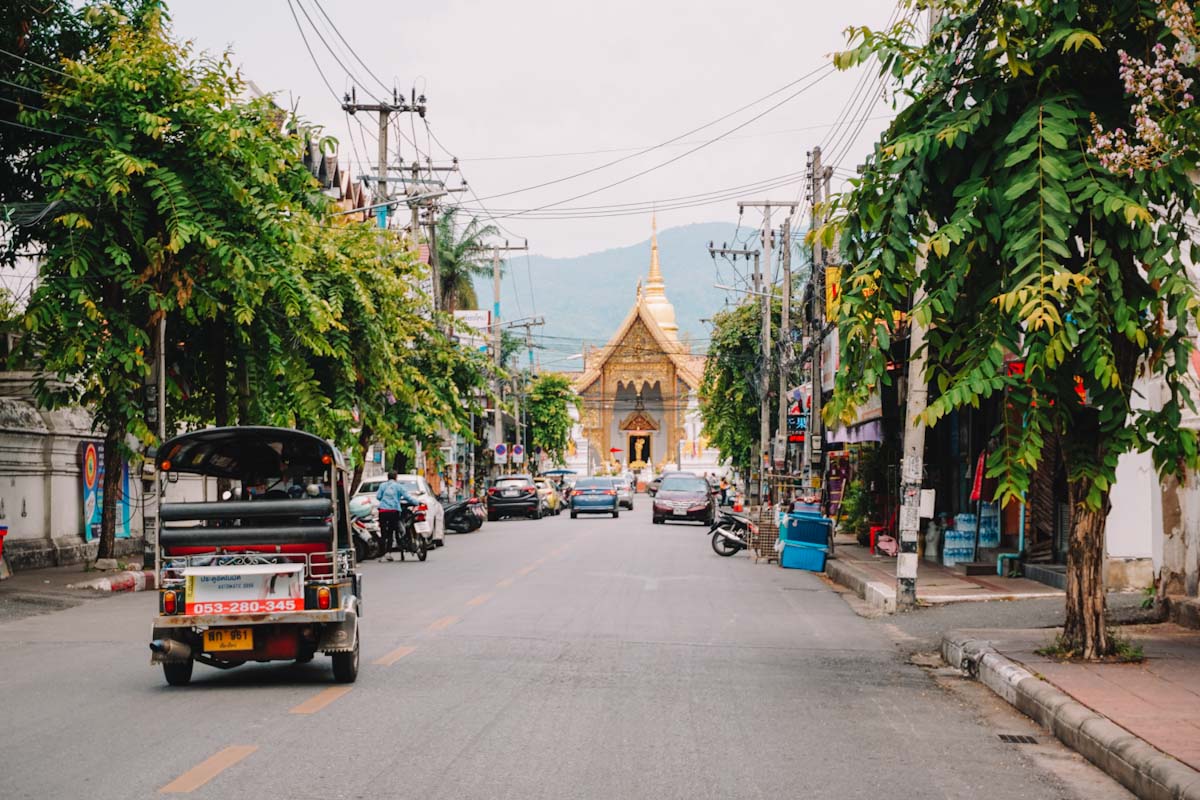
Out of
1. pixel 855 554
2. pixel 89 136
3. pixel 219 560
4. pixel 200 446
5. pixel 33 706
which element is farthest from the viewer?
pixel 855 554

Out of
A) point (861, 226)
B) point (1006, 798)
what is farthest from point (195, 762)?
point (861, 226)

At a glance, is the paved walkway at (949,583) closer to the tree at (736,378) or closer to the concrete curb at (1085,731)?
the concrete curb at (1085,731)

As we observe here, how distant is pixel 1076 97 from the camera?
35.0 ft

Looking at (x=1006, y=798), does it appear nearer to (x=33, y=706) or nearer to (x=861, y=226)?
(x=861, y=226)

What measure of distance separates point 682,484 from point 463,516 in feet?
30.6

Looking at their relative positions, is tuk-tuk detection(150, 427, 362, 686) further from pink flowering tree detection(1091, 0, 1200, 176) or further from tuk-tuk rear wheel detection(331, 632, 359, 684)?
pink flowering tree detection(1091, 0, 1200, 176)

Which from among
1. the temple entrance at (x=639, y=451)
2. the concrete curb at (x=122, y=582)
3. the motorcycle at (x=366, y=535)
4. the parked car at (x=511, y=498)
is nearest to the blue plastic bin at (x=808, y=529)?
the motorcycle at (x=366, y=535)

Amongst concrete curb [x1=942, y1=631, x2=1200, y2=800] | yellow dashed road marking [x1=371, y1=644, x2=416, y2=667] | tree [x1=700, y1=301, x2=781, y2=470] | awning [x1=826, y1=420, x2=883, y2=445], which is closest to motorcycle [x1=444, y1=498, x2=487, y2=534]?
awning [x1=826, y1=420, x2=883, y2=445]

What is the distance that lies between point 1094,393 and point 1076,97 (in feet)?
7.35

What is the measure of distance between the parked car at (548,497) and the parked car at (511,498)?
1870 mm

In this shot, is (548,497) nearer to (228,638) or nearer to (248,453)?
(248,453)

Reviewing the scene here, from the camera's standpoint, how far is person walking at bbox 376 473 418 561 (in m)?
27.6

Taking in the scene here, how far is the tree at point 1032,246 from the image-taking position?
32.9ft

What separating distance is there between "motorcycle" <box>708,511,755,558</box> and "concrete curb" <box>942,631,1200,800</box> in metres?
18.0
